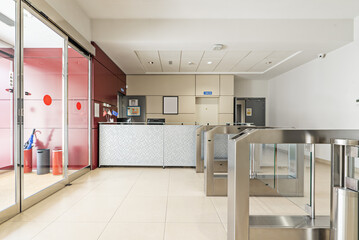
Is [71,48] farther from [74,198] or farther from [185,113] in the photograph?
[185,113]

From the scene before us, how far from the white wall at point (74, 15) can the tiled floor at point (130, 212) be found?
2.79 metres

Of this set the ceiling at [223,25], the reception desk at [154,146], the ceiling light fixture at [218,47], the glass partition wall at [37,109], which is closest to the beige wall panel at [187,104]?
the ceiling at [223,25]

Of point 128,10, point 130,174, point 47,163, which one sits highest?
point 128,10

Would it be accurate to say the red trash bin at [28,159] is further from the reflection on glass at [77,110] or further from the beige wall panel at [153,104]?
the beige wall panel at [153,104]

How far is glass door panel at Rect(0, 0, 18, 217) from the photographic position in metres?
Answer: 2.32

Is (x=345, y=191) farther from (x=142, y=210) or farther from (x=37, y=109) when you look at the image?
(x=37, y=109)

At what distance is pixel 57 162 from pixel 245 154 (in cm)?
357

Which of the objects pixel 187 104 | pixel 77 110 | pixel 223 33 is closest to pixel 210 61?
pixel 223 33

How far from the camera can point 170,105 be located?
7.90 metres

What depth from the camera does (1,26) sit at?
2484 mm

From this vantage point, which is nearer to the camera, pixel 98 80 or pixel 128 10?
pixel 128 10

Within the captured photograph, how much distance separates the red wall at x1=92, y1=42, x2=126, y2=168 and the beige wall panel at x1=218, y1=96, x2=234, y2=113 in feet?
12.6

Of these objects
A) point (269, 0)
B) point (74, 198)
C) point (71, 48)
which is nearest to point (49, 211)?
point (74, 198)

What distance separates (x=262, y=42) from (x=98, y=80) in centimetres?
383
